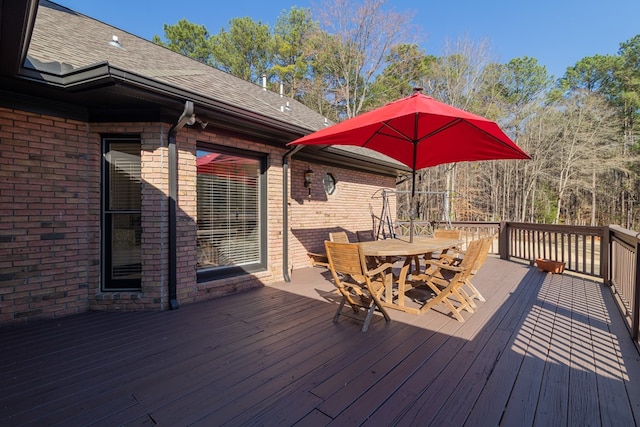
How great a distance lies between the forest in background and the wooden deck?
11.6 metres

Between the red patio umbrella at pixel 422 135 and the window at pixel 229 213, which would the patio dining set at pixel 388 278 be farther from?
the window at pixel 229 213

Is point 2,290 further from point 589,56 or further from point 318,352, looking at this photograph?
point 589,56

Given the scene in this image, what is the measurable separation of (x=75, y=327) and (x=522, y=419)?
13.1 feet

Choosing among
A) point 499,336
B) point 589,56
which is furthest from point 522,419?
point 589,56

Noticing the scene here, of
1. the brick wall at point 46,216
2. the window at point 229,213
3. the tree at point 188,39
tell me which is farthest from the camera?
the tree at point 188,39

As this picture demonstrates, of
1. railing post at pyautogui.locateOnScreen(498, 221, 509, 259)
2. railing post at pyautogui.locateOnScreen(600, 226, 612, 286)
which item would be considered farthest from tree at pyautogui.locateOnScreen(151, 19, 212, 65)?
railing post at pyautogui.locateOnScreen(600, 226, 612, 286)

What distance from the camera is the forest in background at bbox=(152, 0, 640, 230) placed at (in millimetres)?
14062

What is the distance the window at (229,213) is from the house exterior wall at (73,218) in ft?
0.75

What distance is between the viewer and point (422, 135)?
4.33 meters

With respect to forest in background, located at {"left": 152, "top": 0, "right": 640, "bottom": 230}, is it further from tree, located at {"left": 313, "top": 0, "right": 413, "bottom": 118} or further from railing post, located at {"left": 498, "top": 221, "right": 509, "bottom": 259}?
railing post, located at {"left": 498, "top": 221, "right": 509, "bottom": 259}

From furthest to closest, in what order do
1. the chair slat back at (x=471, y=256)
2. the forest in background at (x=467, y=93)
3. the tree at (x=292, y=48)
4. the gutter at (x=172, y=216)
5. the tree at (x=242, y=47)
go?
1. the tree at (x=242, y=47)
2. the tree at (x=292, y=48)
3. the forest in background at (x=467, y=93)
4. the gutter at (x=172, y=216)
5. the chair slat back at (x=471, y=256)

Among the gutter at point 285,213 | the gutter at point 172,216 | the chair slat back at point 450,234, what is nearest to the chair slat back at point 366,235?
the chair slat back at point 450,234

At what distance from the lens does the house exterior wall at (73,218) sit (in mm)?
3059

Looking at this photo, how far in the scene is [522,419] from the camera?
1.75 metres
